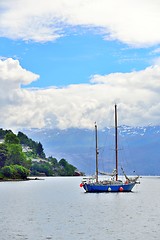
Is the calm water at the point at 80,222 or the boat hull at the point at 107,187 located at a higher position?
the boat hull at the point at 107,187

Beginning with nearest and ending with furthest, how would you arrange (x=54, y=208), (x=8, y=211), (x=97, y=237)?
(x=97, y=237)
(x=8, y=211)
(x=54, y=208)

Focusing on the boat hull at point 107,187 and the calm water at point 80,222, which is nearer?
the calm water at point 80,222

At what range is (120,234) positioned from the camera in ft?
301

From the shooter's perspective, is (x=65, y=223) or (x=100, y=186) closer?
(x=65, y=223)

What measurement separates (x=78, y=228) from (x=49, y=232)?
7.65 metres

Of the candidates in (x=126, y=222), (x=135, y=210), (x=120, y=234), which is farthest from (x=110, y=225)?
(x=135, y=210)

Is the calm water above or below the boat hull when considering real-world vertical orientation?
below

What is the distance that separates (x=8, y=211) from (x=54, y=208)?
1539 centimetres

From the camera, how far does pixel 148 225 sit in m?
104

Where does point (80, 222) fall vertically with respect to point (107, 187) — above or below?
below

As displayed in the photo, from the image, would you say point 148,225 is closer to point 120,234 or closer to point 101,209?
point 120,234

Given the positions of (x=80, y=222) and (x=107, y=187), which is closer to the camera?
(x=80, y=222)

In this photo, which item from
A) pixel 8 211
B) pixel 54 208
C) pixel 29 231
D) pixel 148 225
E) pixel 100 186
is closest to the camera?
pixel 29 231

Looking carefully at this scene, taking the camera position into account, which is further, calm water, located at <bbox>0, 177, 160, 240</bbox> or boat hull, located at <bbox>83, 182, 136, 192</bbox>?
boat hull, located at <bbox>83, 182, 136, 192</bbox>
